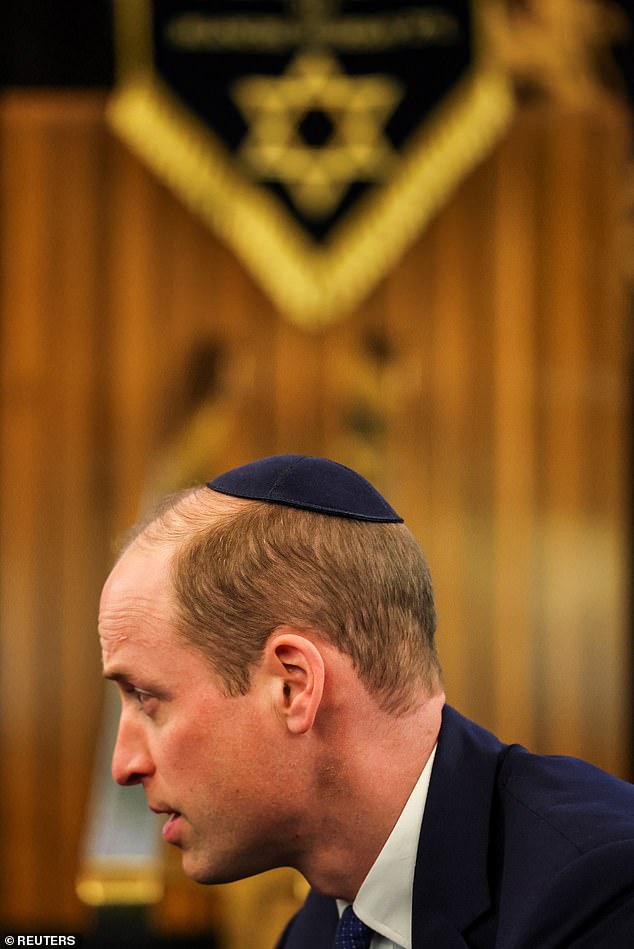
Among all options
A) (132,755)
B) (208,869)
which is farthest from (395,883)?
(132,755)

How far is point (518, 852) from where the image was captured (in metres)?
1.34

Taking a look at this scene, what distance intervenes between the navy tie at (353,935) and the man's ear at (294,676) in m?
0.23

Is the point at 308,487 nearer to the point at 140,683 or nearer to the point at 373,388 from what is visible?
the point at 140,683

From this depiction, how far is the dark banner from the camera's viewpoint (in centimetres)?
485

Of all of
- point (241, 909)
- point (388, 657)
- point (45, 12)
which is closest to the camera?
point (388, 657)

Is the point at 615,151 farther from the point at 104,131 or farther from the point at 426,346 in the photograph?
the point at 104,131

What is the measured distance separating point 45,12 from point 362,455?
2.02m

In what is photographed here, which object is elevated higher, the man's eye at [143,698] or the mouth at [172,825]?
the man's eye at [143,698]

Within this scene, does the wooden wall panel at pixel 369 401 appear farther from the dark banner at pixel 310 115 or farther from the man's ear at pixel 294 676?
the man's ear at pixel 294 676

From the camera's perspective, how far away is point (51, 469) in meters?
5.04

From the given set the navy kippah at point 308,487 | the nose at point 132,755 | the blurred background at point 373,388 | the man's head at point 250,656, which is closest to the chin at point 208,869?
the man's head at point 250,656

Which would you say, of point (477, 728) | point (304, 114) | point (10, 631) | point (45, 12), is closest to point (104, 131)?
point (45, 12)

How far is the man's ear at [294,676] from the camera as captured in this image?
1356mm

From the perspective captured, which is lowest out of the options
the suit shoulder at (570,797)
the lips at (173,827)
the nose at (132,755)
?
the lips at (173,827)
